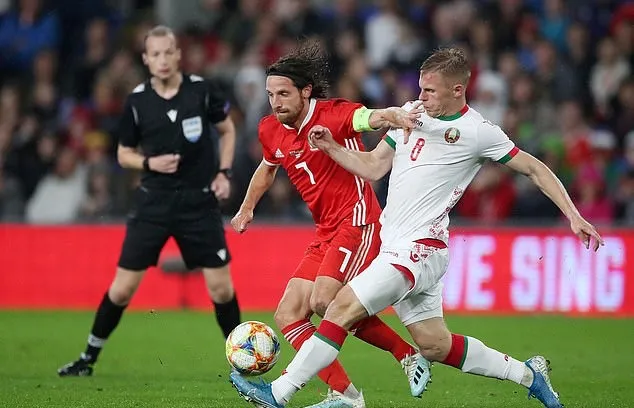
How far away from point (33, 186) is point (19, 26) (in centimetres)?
330

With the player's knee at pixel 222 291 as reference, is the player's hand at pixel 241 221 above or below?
above

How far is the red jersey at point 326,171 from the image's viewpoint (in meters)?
7.92

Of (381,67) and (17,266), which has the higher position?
(381,67)

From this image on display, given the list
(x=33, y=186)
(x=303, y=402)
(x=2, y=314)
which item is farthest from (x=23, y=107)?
(x=303, y=402)

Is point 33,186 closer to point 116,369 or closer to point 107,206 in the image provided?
point 107,206

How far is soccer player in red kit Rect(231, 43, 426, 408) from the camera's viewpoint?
7.79m

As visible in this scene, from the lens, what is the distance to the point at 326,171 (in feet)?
26.2

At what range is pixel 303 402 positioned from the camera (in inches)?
330

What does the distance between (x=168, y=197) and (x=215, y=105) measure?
0.88 meters

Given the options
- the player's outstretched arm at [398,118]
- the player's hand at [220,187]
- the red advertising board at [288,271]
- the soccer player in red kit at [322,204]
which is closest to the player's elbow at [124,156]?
the player's hand at [220,187]

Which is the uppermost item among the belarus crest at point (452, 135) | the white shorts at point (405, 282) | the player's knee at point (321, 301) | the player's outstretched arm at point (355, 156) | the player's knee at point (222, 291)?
the belarus crest at point (452, 135)

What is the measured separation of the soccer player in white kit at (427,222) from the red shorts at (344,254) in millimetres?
309

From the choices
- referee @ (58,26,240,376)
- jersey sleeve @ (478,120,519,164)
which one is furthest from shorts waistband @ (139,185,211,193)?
jersey sleeve @ (478,120,519,164)

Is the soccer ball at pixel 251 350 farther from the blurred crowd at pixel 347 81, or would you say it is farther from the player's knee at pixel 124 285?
the blurred crowd at pixel 347 81
